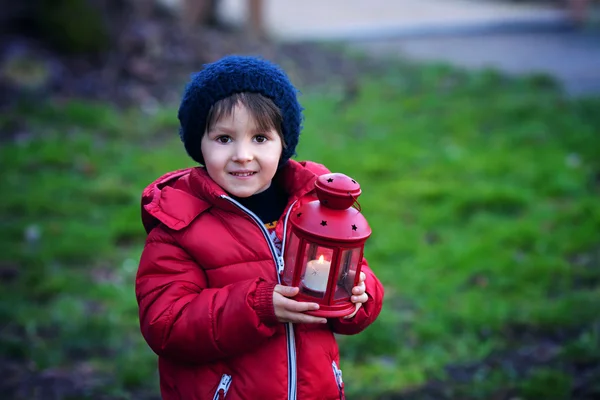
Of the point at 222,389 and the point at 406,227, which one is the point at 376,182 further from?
the point at 222,389

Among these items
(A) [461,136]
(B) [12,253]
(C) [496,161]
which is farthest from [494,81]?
(B) [12,253]

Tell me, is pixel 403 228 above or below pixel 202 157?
below

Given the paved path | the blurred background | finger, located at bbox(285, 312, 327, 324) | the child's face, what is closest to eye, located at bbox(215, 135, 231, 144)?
the child's face

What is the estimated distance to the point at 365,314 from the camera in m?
2.02

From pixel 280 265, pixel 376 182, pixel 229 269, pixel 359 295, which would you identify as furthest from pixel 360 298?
pixel 376 182

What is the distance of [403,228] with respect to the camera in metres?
5.12

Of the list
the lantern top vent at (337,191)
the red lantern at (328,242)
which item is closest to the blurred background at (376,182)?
the red lantern at (328,242)

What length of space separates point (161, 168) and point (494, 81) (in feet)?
14.0

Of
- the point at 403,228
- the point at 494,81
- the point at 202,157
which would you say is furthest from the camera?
the point at 494,81

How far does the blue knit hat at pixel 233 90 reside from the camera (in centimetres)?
191

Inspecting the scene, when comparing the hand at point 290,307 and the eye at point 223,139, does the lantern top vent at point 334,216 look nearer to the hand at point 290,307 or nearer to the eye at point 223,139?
the hand at point 290,307

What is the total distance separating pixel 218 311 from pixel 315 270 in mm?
279

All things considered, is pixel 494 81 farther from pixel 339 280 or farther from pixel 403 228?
pixel 339 280

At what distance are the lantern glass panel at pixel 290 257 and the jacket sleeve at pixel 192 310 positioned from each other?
0.07 metres
